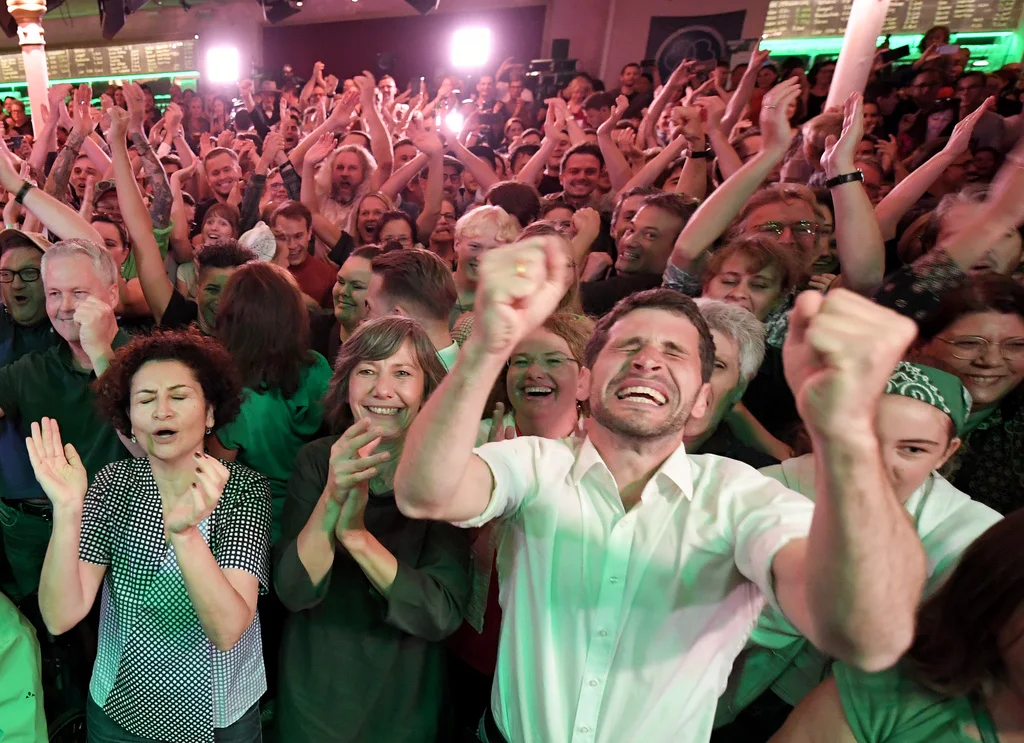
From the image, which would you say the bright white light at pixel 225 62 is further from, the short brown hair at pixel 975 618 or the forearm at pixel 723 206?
the short brown hair at pixel 975 618

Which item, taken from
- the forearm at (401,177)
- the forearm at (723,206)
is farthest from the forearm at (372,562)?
the forearm at (401,177)

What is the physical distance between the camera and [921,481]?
1.26m

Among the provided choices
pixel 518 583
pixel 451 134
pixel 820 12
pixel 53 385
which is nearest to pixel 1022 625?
pixel 518 583

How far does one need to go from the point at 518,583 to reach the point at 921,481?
2.59 feet

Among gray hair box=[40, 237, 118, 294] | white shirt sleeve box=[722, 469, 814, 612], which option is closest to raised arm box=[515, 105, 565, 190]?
gray hair box=[40, 237, 118, 294]

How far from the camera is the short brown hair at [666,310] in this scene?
49.0 inches

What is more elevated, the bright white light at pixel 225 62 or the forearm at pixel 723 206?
the bright white light at pixel 225 62

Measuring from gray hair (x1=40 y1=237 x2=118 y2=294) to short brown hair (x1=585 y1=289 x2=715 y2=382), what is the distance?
1593 millimetres

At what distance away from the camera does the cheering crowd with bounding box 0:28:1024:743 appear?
0.92 m

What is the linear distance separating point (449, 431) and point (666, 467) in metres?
0.39

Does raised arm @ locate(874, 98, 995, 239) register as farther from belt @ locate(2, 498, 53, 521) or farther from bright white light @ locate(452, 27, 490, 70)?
bright white light @ locate(452, 27, 490, 70)

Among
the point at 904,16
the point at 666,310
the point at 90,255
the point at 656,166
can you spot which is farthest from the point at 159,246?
the point at 904,16

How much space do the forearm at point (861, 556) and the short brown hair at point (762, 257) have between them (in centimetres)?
147

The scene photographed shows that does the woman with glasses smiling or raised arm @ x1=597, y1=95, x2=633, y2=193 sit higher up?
raised arm @ x1=597, y1=95, x2=633, y2=193
